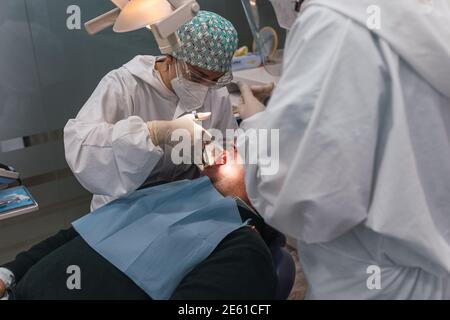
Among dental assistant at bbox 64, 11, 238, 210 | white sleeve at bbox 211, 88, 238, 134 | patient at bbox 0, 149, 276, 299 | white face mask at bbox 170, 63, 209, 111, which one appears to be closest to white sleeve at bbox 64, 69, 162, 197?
dental assistant at bbox 64, 11, 238, 210

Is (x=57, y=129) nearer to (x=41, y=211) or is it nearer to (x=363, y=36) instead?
(x=41, y=211)

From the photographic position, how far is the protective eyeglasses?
5.67 feet

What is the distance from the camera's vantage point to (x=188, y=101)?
72.1 inches

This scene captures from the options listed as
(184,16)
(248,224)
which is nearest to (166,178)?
(248,224)

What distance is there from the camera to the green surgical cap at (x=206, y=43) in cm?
166

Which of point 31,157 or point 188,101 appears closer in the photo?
point 188,101

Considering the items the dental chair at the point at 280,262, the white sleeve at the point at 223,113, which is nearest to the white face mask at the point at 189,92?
the white sleeve at the point at 223,113

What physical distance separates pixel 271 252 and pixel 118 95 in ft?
2.74

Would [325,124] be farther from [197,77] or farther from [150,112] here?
[150,112]

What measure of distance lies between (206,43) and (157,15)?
448 millimetres

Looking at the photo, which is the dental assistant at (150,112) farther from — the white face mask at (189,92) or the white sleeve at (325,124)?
the white sleeve at (325,124)

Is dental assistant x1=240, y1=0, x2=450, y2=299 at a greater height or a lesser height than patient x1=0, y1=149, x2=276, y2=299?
greater

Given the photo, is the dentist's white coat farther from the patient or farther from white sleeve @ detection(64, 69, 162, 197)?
the patient

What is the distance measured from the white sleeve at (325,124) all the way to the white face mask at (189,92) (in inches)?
35.2
